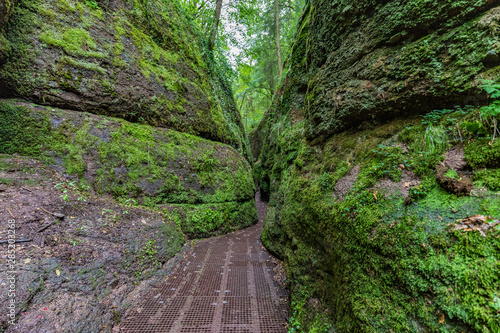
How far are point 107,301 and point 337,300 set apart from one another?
10.6 ft

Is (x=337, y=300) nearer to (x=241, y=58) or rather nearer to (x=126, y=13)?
(x=126, y=13)

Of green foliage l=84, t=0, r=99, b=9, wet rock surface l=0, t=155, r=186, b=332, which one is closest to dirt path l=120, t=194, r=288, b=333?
wet rock surface l=0, t=155, r=186, b=332

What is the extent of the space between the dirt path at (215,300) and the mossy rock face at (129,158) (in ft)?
6.11

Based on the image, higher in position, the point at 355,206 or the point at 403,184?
the point at 403,184

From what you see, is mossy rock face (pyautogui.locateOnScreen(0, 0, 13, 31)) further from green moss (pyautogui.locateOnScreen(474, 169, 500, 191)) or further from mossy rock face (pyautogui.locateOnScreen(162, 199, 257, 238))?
green moss (pyautogui.locateOnScreen(474, 169, 500, 191))

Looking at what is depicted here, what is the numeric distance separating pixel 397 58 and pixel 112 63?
22.9ft

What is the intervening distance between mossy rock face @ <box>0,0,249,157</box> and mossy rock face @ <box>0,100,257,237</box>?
0.47m

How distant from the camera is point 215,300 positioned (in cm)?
320

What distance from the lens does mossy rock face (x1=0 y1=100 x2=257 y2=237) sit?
172 inches

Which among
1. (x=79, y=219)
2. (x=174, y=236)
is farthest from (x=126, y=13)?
(x=174, y=236)

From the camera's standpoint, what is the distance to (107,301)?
2.89m

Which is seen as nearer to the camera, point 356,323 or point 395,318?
point 395,318

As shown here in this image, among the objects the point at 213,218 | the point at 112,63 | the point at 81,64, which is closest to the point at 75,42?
the point at 81,64

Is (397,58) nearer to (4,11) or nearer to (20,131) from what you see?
(20,131)
